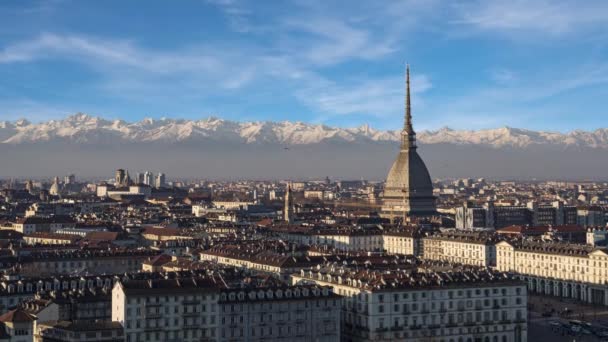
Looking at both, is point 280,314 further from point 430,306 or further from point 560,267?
point 560,267

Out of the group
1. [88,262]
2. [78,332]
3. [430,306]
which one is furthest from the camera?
[88,262]

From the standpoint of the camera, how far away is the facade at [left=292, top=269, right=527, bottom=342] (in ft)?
266

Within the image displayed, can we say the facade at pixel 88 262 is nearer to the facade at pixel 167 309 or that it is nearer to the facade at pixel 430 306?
the facade at pixel 430 306

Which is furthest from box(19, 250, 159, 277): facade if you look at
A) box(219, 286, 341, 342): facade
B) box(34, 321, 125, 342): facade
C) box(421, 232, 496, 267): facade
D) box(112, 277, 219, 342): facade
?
box(34, 321, 125, 342): facade

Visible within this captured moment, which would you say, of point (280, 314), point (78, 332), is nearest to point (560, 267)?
point (280, 314)

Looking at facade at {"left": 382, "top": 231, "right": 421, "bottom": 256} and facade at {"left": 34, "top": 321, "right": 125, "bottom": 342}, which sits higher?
facade at {"left": 382, "top": 231, "right": 421, "bottom": 256}

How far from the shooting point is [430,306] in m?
83.2

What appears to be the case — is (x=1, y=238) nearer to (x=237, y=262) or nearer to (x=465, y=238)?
(x=237, y=262)

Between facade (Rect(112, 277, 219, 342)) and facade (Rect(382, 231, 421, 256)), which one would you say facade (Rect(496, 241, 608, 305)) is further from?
facade (Rect(112, 277, 219, 342))

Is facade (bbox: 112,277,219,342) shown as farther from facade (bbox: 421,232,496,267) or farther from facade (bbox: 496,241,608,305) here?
facade (bbox: 421,232,496,267)

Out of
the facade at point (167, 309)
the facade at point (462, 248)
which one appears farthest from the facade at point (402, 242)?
the facade at point (167, 309)

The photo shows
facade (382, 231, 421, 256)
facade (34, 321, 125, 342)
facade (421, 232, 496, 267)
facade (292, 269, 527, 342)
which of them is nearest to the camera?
facade (34, 321, 125, 342)

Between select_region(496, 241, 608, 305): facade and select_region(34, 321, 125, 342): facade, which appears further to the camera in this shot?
select_region(496, 241, 608, 305): facade

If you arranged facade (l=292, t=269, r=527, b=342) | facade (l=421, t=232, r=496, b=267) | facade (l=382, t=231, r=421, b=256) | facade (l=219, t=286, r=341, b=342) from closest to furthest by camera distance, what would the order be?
1. facade (l=219, t=286, r=341, b=342)
2. facade (l=292, t=269, r=527, b=342)
3. facade (l=421, t=232, r=496, b=267)
4. facade (l=382, t=231, r=421, b=256)
